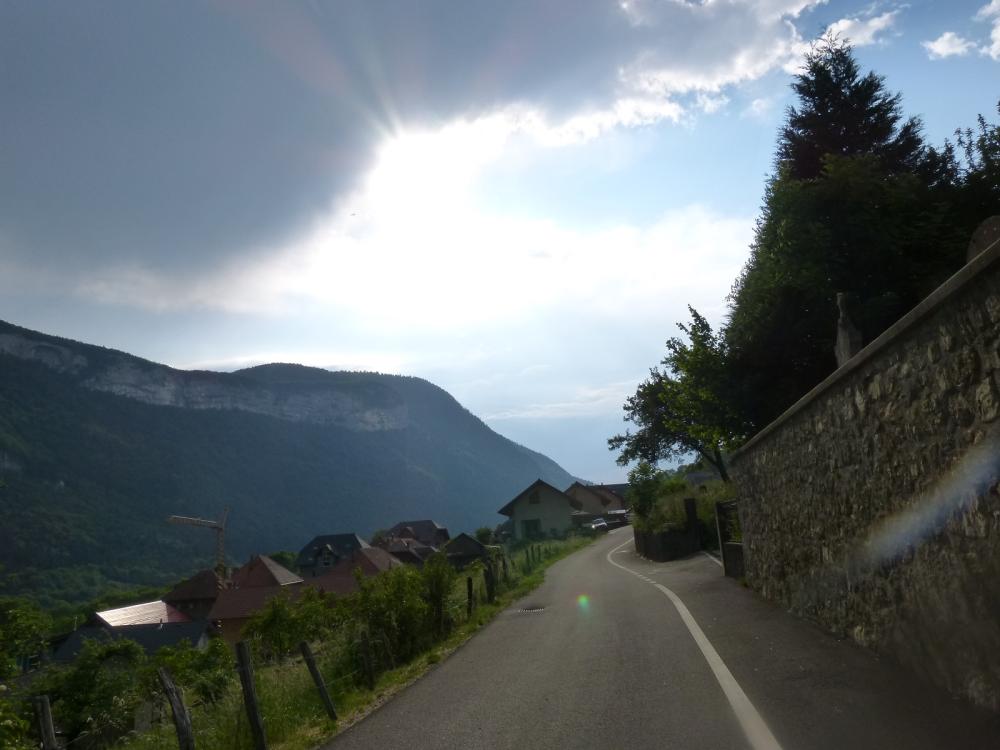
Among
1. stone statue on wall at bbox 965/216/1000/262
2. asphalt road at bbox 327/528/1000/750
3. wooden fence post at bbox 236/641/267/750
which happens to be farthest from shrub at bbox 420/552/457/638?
stone statue on wall at bbox 965/216/1000/262

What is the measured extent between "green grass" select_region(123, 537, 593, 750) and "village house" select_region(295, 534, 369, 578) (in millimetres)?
89788

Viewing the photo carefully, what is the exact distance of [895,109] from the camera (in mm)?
21984

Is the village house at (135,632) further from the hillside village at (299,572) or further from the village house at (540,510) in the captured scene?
the village house at (540,510)

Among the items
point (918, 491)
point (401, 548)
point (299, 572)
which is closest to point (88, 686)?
point (918, 491)

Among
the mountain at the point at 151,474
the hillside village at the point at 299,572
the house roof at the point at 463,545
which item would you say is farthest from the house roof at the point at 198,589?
the house roof at the point at 463,545

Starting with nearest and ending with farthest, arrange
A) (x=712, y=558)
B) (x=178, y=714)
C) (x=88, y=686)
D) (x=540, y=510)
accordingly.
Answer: (x=178, y=714), (x=88, y=686), (x=712, y=558), (x=540, y=510)

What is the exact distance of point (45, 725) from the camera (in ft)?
19.3

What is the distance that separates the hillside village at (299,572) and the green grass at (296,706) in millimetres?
30417

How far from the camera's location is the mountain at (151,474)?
336 feet

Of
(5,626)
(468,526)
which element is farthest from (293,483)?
(5,626)

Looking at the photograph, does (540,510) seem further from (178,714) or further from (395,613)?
(178,714)

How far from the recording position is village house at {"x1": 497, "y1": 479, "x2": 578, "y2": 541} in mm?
84000

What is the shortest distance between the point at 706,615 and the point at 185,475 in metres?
153

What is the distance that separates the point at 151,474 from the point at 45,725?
147m
